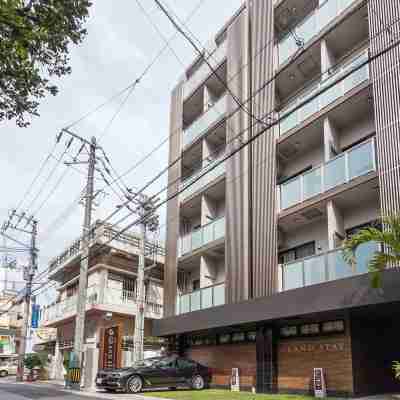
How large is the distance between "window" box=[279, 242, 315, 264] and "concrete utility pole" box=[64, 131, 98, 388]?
863 cm

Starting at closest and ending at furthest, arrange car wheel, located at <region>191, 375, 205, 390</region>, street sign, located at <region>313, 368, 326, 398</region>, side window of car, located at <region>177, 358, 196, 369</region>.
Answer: street sign, located at <region>313, 368, 326, 398</region>
side window of car, located at <region>177, 358, 196, 369</region>
car wheel, located at <region>191, 375, 205, 390</region>

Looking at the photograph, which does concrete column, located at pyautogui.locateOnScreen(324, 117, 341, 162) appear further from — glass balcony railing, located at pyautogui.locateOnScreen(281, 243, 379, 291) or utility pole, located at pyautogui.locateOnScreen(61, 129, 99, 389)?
utility pole, located at pyautogui.locateOnScreen(61, 129, 99, 389)

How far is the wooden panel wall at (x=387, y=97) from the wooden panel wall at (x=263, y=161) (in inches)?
183

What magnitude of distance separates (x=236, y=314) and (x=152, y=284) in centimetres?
1647

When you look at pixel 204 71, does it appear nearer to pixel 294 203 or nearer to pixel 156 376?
pixel 294 203

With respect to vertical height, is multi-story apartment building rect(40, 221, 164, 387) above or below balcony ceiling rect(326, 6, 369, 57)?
below

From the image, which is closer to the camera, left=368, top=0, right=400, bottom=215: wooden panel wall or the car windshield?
left=368, top=0, right=400, bottom=215: wooden panel wall

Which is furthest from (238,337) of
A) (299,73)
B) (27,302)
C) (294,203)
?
(27,302)

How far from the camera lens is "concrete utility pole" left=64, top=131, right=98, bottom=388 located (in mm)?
21328

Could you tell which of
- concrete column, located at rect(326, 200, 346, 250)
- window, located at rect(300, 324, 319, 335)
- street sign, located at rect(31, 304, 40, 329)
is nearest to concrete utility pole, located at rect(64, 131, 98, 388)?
window, located at rect(300, 324, 319, 335)

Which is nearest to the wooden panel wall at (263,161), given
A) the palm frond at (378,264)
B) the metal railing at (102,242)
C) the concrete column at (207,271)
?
the concrete column at (207,271)

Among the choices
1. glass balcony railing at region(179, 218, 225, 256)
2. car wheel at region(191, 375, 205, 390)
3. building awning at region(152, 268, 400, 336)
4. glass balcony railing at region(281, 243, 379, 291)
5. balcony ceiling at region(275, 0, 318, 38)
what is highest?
balcony ceiling at region(275, 0, 318, 38)

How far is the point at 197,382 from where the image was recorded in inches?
813

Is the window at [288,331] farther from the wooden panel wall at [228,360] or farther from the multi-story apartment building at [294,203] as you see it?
the wooden panel wall at [228,360]
